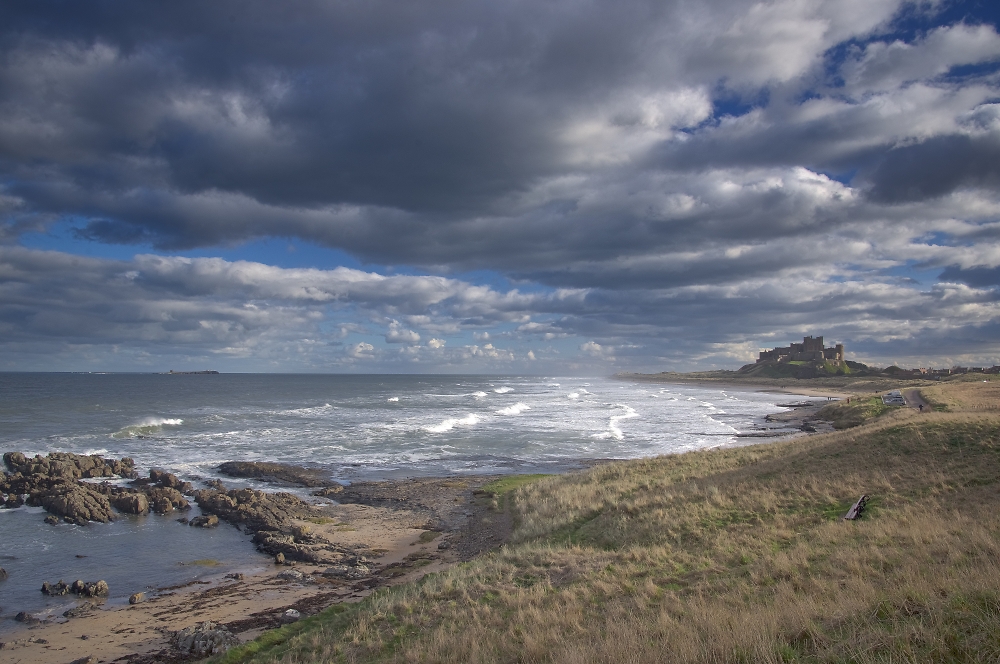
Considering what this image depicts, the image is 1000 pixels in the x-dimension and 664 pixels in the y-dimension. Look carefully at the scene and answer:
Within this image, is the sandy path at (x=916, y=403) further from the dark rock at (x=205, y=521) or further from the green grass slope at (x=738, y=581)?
the dark rock at (x=205, y=521)

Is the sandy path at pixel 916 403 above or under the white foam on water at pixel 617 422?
above

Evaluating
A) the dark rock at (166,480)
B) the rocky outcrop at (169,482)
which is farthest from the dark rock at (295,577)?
the dark rock at (166,480)

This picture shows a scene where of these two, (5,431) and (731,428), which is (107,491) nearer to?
(5,431)

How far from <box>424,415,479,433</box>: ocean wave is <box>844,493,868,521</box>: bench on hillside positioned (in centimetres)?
4258

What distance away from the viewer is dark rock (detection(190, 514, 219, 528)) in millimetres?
22719

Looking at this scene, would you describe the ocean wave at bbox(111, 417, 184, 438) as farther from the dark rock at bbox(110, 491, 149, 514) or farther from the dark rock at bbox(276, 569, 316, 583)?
the dark rock at bbox(276, 569, 316, 583)

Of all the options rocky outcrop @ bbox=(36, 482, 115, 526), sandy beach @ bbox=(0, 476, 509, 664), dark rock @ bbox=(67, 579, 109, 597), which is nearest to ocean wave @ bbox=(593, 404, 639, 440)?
sandy beach @ bbox=(0, 476, 509, 664)

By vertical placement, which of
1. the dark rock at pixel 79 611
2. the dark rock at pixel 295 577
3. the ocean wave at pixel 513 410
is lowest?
the dark rock at pixel 295 577

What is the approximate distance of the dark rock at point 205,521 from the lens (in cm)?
2272

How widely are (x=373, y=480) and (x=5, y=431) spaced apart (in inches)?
1674

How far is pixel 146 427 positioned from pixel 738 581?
194ft

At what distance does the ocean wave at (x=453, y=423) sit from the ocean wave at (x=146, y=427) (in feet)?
85.8

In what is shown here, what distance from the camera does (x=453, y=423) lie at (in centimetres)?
6003

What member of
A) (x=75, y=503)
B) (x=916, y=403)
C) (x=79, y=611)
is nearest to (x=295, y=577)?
(x=79, y=611)
